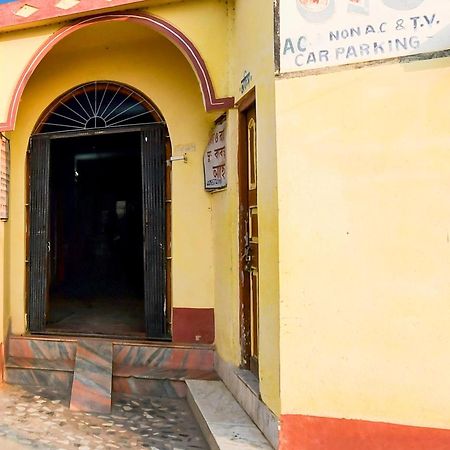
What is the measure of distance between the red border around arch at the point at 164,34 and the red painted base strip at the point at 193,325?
1.96m

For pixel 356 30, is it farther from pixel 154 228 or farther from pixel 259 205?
pixel 154 228

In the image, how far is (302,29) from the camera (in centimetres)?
267

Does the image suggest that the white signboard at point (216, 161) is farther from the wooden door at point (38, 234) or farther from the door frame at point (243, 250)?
the wooden door at point (38, 234)

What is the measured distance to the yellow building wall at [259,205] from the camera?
2.78 metres

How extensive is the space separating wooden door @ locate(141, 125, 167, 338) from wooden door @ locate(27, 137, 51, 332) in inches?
45.6

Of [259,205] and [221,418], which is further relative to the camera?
[221,418]

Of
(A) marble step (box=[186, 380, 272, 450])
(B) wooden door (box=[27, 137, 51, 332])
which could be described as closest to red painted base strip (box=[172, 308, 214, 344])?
(A) marble step (box=[186, 380, 272, 450])

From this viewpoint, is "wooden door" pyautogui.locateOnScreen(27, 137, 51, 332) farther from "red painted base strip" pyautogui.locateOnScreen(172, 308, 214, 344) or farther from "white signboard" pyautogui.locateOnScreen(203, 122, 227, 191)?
"white signboard" pyautogui.locateOnScreen(203, 122, 227, 191)

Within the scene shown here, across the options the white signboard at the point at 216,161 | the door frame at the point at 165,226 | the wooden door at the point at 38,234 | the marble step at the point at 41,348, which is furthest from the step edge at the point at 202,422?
the wooden door at the point at 38,234

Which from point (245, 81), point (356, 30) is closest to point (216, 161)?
point (245, 81)

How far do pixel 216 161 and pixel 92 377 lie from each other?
2.33 m

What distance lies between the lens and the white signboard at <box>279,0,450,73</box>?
2.47 m

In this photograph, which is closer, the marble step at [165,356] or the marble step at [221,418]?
the marble step at [221,418]

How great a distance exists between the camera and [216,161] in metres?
4.05
